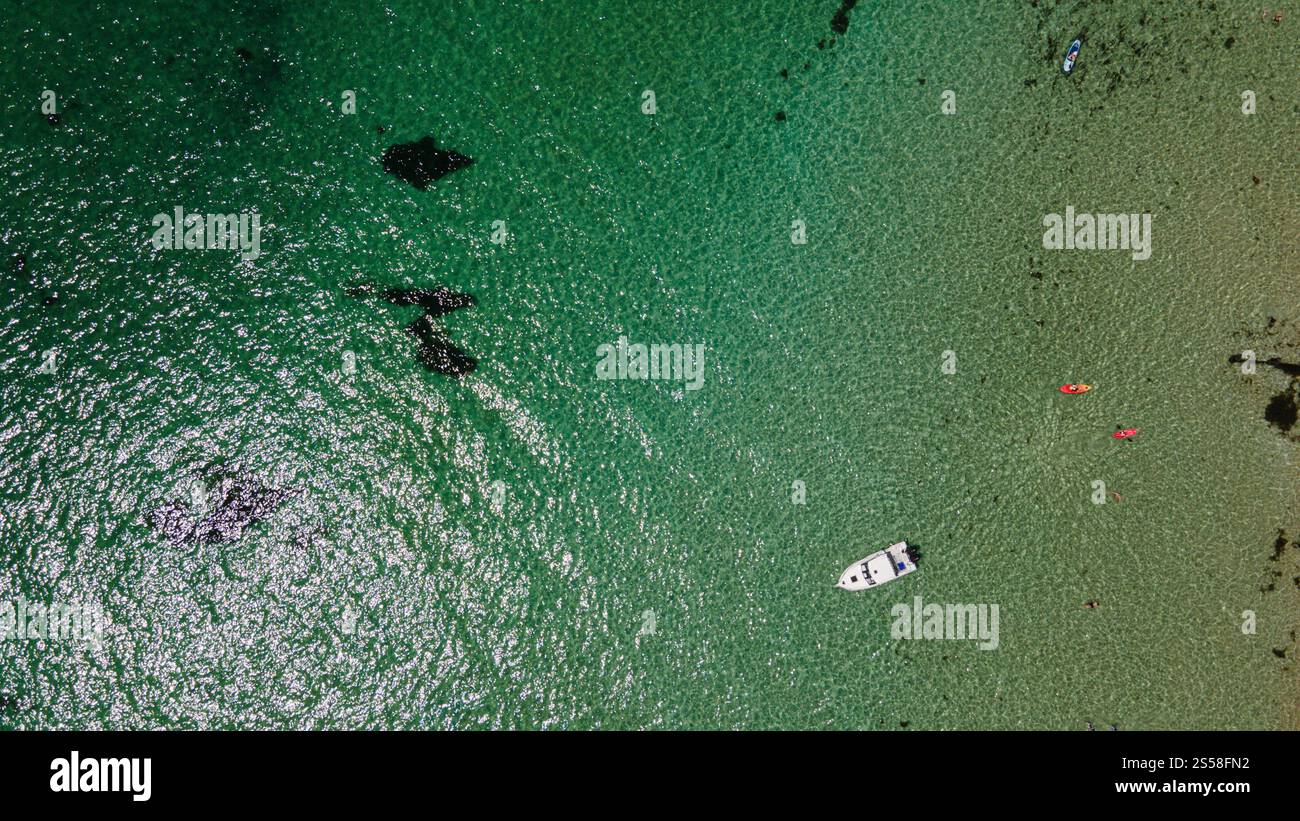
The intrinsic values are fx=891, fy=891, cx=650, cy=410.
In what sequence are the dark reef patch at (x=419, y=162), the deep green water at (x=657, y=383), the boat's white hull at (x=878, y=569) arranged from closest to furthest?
the boat's white hull at (x=878, y=569)
the deep green water at (x=657, y=383)
the dark reef patch at (x=419, y=162)

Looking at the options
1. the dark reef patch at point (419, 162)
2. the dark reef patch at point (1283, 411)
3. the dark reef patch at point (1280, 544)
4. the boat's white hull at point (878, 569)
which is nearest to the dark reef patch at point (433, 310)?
the dark reef patch at point (419, 162)

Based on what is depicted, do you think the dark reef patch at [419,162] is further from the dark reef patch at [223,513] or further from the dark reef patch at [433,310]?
the dark reef patch at [223,513]

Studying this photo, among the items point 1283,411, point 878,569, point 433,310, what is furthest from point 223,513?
point 1283,411

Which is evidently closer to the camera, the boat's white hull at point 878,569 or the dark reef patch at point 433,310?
the boat's white hull at point 878,569

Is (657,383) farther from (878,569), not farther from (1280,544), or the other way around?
(1280,544)

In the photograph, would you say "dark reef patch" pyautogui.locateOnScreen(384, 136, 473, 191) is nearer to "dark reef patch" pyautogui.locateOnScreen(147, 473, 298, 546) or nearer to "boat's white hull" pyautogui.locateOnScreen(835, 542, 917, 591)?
"dark reef patch" pyautogui.locateOnScreen(147, 473, 298, 546)
